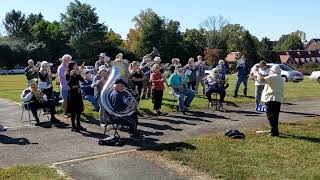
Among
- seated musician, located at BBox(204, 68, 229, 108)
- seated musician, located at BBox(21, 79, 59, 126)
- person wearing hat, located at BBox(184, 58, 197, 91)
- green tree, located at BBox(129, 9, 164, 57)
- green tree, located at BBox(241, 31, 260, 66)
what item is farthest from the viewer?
green tree, located at BBox(129, 9, 164, 57)

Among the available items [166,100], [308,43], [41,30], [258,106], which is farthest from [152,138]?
[308,43]

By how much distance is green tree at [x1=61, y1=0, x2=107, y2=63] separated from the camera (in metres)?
81.2

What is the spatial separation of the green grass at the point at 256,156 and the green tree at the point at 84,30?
69499 millimetres

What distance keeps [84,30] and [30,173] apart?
7673 centimetres

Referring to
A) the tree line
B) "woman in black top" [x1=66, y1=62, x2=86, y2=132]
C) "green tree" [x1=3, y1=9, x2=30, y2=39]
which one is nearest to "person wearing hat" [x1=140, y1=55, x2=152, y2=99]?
"woman in black top" [x1=66, y1=62, x2=86, y2=132]

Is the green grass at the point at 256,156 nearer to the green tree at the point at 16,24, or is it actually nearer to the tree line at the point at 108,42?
the tree line at the point at 108,42

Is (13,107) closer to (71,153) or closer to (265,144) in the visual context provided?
(71,153)

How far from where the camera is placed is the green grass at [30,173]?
351 inches

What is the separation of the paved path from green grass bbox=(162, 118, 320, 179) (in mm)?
835

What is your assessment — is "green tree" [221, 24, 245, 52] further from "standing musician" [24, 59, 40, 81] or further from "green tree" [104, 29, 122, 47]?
"standing musician" [24, 59, 40, 81]

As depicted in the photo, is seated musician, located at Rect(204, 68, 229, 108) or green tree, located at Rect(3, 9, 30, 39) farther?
green tree, located at Rect(3, 9, 30, 39)

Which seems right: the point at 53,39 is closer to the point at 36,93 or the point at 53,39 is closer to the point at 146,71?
the point at 146,71

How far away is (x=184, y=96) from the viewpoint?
17.5 m

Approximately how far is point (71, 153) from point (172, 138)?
269 centimetres
